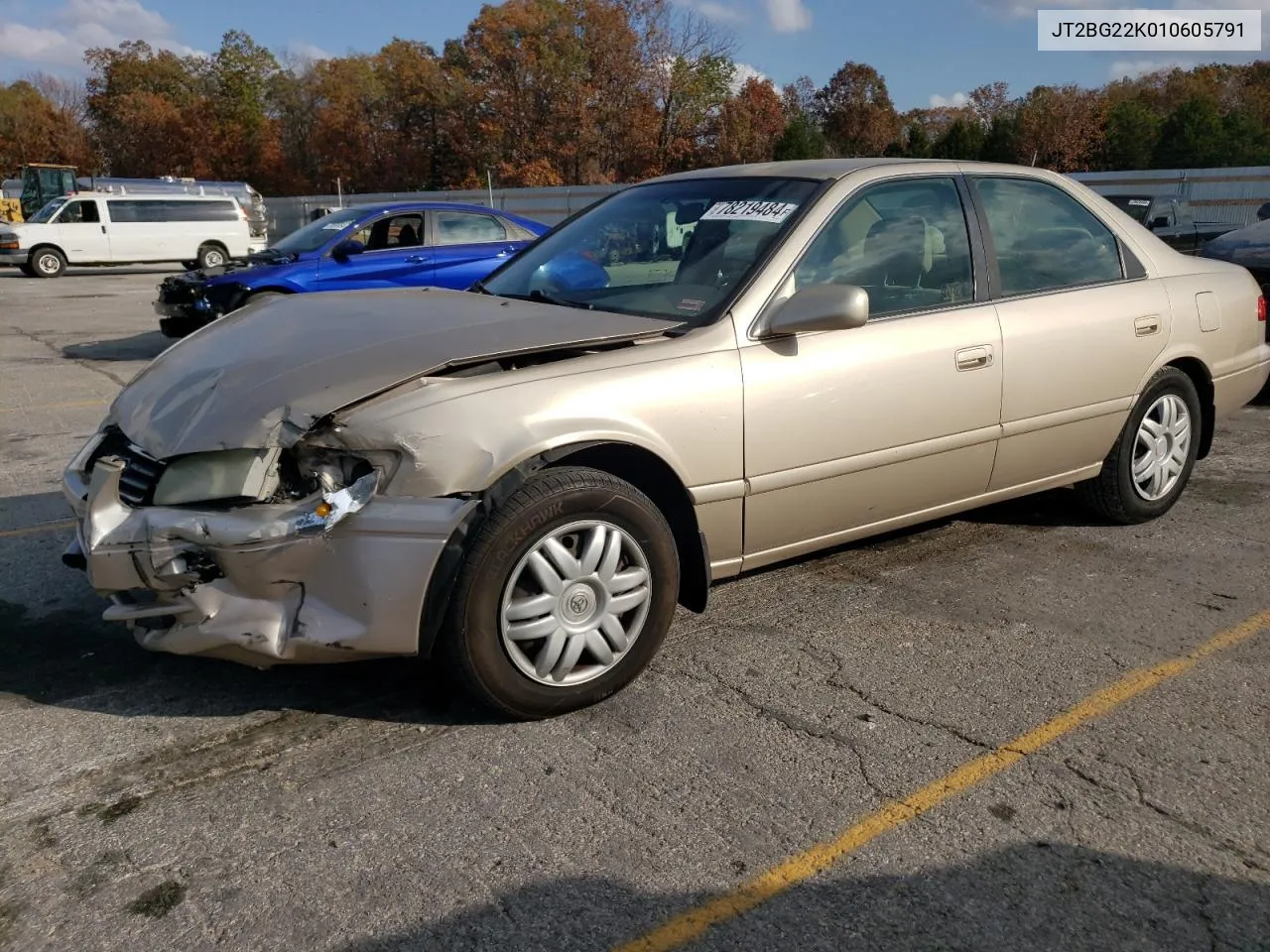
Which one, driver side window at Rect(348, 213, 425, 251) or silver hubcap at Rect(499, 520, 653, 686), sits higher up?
driver side window at Rect(348, 213, 425, 251)

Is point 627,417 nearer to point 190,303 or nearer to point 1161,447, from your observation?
point 1161,447

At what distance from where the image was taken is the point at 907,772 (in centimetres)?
293

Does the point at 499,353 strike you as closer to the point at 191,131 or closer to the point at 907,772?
the point at 907,772

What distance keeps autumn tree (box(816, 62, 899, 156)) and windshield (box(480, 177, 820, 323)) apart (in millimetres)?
55725

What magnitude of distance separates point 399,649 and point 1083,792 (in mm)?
1844

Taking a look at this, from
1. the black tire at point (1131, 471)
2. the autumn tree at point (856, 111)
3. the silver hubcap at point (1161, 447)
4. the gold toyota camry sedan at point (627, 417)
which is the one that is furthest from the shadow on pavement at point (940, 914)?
the autumn tree at point (856, 111)

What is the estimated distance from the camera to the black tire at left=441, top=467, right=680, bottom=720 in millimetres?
2941

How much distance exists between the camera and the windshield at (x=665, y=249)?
12.3 ft

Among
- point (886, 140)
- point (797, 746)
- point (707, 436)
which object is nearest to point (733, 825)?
point (797, 746)

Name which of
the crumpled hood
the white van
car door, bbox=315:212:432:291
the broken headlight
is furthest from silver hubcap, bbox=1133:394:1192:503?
the white van

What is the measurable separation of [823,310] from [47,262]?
2526 centimetres

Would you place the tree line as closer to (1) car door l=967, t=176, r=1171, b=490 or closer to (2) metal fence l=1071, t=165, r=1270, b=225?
(2) metal fence l=1071, t=165, r=1270, b=225

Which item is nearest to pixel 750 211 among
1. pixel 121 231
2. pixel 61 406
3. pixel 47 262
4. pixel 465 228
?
pixel 61 406

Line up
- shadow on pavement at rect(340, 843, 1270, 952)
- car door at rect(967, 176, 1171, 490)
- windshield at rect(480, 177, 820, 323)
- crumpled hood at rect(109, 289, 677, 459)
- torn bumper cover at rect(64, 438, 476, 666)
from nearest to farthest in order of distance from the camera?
1. shadow on pavement at rect(340, 843, 1270, 952)
2. torn bumper cover at rect(64, 438, 476, 666)
3. crumpled hood at rect(109, 289, 677, 459)
4. windshield at rect(480, 177, 820, 323)
5. car door at rect(967, 176, 1171, 490)
